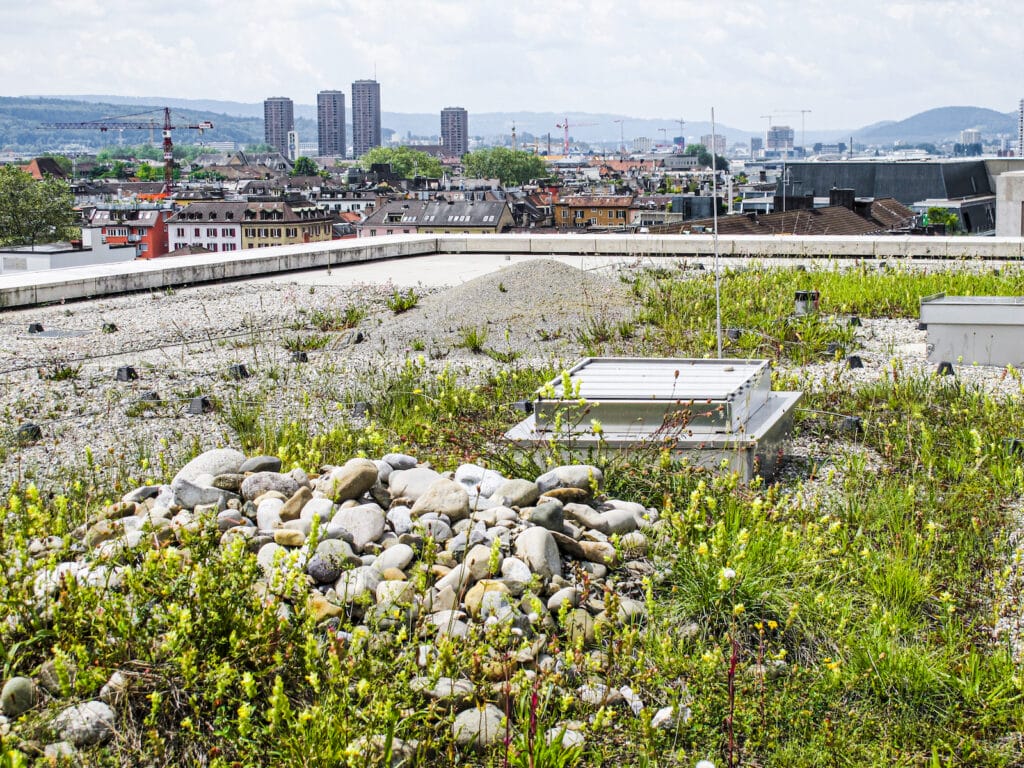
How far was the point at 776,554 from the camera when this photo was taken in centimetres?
415

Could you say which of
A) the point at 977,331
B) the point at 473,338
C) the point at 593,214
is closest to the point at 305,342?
the point at 473,338

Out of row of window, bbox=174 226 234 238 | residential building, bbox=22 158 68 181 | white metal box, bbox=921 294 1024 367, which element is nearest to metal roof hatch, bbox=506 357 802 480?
white metal box, bbox=921 294 1024 367

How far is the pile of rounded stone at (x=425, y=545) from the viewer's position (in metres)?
3.62

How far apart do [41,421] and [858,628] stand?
4884mm

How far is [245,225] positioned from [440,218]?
17.7m

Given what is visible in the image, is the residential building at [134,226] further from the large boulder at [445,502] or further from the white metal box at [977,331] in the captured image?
the large boulder at [445,502]

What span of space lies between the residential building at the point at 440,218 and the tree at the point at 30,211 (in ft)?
78.3

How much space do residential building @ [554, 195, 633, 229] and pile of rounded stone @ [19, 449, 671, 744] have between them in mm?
104237

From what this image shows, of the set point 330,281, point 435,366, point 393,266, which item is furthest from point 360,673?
point 393,266

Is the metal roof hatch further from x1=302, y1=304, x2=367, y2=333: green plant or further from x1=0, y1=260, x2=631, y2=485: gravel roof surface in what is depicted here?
x1=302, y1=304, x2=367, y2=333: green plant

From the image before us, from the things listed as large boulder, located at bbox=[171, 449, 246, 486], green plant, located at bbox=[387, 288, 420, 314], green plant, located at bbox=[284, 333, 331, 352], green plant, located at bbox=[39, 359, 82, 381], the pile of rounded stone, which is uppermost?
green plant, located at bbox=[387, 288, 420, 314]

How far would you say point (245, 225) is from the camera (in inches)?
3834

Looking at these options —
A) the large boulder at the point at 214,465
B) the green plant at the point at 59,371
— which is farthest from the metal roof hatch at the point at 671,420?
the green plant at the point at 59,371

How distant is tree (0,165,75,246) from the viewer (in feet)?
298
